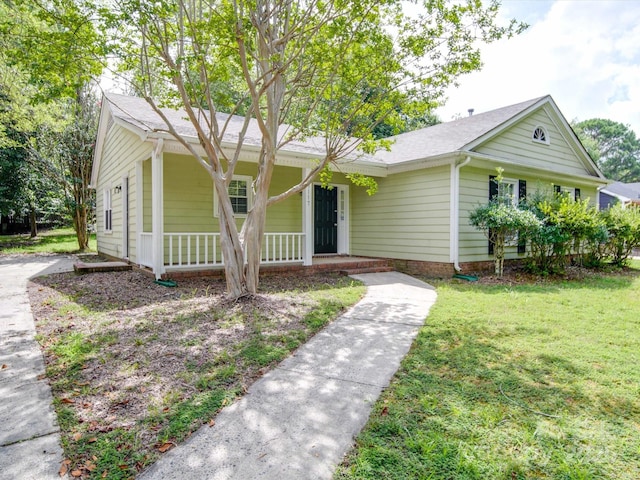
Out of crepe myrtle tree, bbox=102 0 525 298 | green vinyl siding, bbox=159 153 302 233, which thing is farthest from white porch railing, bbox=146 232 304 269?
crepe myrtle tree, bbox=102 0 525 298

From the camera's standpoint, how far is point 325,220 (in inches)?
421

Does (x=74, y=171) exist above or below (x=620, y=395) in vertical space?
above

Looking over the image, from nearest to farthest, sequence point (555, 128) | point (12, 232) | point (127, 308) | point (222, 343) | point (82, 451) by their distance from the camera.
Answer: point (82, 451)
point (222, 343)
point (127, 308)
point (555, 128)
point (12, 232)

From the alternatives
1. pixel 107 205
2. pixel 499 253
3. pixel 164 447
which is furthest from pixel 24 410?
pixel 107 205

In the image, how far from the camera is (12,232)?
2250cm

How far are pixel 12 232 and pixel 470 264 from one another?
25.9 m

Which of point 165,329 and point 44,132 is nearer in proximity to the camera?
point 165,329

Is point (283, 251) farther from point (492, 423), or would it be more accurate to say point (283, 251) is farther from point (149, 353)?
point (492, 423)

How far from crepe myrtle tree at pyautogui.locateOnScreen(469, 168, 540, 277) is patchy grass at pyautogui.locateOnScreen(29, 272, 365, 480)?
3.56 metres

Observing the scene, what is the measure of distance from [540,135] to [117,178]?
1205 cm

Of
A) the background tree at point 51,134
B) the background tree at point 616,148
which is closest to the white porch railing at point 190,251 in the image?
the background tree at point 51,134

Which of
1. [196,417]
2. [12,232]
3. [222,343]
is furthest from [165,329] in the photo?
[12,232]

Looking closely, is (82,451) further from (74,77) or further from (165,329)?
(74,77)

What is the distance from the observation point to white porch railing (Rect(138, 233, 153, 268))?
24.5 ft
